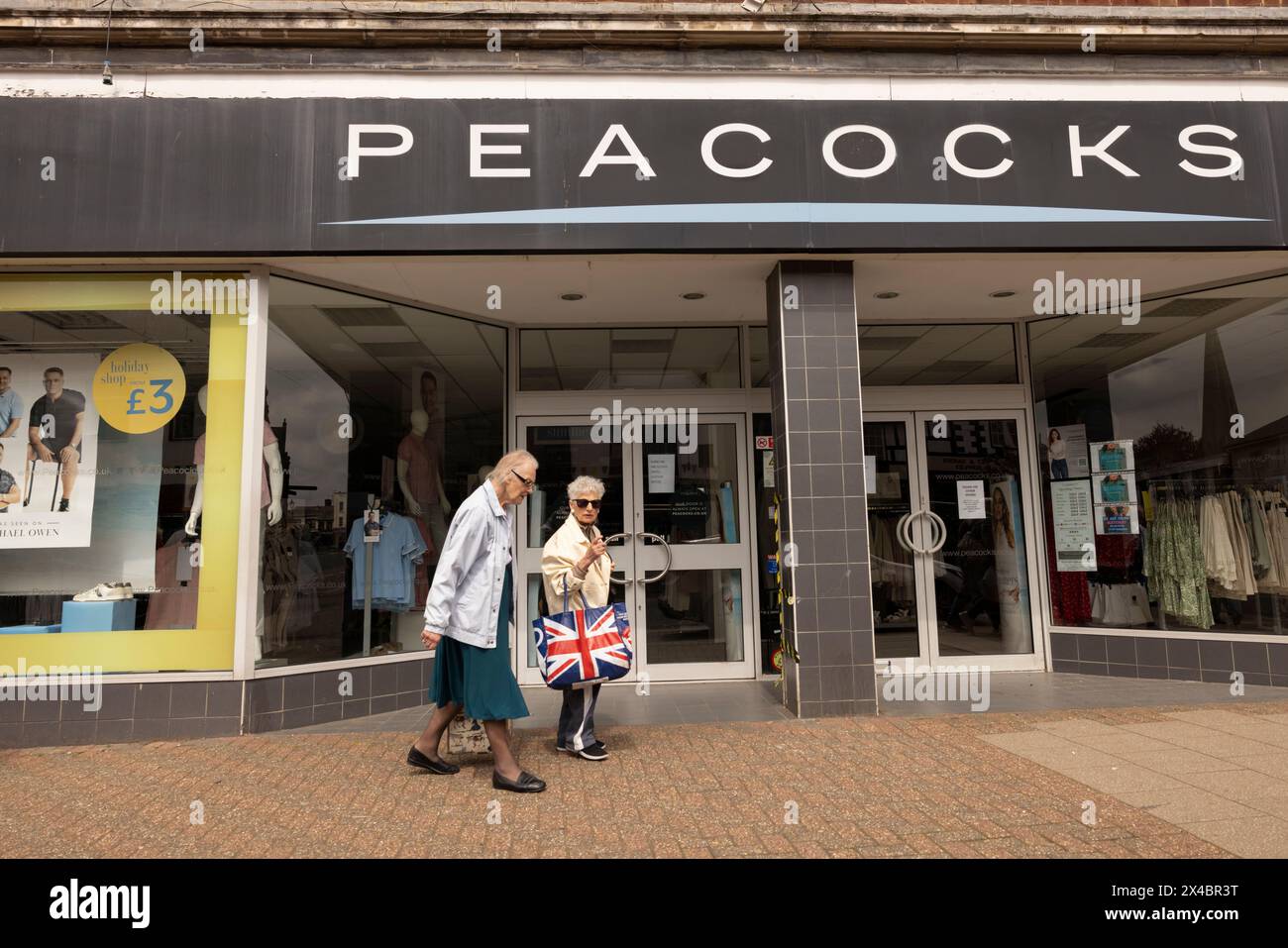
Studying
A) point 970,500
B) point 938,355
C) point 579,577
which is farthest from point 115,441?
point 970,500

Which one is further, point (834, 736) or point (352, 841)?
point (834, 736)

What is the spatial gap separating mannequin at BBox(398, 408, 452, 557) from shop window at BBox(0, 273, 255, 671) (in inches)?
58.3

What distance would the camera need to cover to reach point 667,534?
289 inches

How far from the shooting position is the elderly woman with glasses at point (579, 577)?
14.7 feet

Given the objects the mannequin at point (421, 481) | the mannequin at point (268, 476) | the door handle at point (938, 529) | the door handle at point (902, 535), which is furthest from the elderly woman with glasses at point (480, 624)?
the door handle at point (938, 529)

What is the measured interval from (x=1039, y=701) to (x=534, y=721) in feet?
13.1

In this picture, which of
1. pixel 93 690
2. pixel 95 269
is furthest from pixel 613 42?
pixel 93 690

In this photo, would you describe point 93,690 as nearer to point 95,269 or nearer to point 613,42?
point 95,269

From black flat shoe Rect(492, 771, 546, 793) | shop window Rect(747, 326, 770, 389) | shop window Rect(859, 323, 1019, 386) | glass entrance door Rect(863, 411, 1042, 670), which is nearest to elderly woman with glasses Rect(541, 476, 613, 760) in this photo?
black flat shoe Rect(492, 771, 546, 793)

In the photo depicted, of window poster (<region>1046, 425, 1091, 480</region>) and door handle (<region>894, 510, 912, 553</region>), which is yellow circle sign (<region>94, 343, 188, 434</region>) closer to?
door handle (<region>894, 510, 912, 553</region>)

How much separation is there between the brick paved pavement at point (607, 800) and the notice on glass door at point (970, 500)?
2666 mm

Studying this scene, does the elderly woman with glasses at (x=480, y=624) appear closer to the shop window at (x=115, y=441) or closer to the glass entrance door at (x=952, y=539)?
the shop window at (x=115, y=441)

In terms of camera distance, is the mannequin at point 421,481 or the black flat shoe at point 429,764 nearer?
the black flat shoe at point 429,764

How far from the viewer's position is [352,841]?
3408 mm
